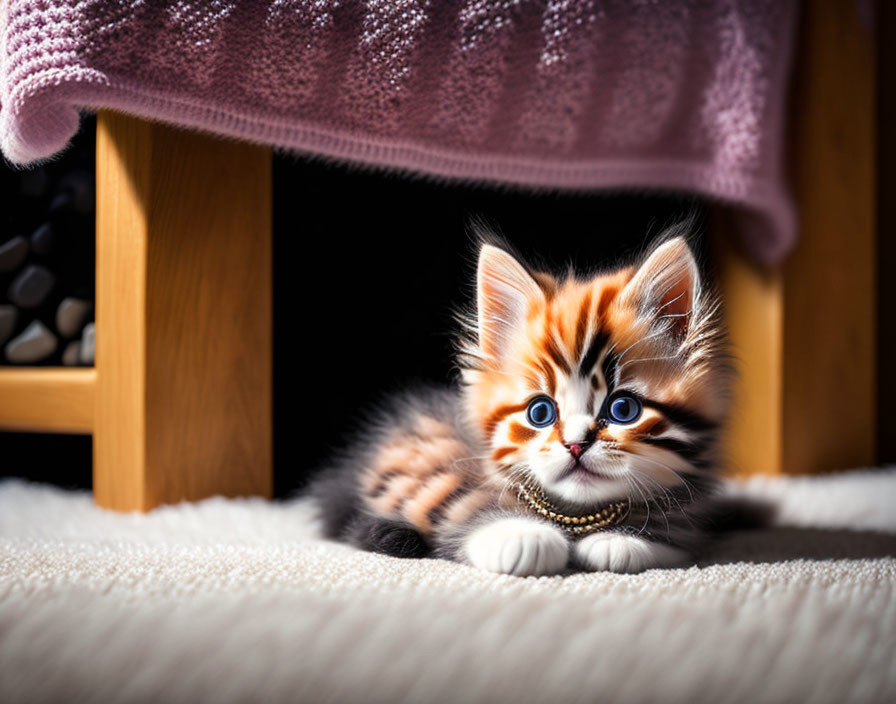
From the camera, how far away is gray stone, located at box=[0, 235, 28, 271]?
104 centimetres

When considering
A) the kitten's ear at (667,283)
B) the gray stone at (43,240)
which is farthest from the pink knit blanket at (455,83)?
the kitten's ear at (667,283)

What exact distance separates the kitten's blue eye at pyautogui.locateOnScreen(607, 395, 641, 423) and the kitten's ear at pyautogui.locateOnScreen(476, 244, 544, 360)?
0.12 meters

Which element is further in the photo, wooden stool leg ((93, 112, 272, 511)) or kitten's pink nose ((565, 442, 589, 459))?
wooden stool leg ((93, 112, 272, 511))

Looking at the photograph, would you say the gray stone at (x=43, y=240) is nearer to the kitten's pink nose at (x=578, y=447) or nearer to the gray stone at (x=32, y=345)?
the gray stone at (x=32, y=345)

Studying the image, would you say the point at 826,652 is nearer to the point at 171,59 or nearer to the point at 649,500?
the point at 649,500

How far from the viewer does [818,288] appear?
1.32m

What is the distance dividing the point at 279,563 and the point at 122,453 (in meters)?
0.41

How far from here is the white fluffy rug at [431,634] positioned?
44 centimetres

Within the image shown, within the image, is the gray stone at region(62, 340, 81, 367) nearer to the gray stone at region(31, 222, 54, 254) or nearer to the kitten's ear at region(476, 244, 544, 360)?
the gray stone at region(31, 222, 54, 254)

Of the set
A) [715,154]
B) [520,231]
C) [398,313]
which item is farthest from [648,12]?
[398,313]

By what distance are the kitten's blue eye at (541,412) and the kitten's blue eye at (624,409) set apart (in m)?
0.05

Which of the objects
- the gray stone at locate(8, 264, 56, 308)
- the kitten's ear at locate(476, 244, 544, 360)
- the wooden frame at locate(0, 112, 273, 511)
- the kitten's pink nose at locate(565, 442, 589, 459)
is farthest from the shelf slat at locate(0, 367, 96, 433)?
the kitten's pink nose at locate(565, 442, 589, 459)

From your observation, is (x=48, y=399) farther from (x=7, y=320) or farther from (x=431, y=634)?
(x=431, y=634)

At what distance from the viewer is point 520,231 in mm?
1169
